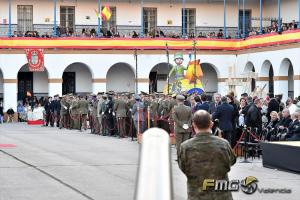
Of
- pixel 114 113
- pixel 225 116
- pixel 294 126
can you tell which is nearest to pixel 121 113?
pixel 114 113

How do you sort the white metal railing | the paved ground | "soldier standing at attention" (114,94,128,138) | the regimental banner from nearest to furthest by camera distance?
the white metal railing
the paved ground
"soldier standing at attention" (114,94,128,138)
the regimental banner

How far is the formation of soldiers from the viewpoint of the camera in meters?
29.9

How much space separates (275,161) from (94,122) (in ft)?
57.6

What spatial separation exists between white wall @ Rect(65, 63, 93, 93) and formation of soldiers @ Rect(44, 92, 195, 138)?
10.7m

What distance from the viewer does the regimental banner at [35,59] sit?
50.5 metres

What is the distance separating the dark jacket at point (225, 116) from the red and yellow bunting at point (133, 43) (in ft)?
91.9

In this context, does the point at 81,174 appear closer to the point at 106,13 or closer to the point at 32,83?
the point at 106,13

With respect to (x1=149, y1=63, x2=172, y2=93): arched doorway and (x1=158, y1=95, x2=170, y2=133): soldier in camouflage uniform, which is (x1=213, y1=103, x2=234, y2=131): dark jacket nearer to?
(x1=158, y1=95, x2=170, y2=133): soldier in camouflage uniform

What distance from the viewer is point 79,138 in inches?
1248

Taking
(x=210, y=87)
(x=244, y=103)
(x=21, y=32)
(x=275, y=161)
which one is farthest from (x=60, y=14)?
(x=275, y=161)

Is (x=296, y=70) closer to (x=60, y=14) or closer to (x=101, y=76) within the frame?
(x=101, y=76)

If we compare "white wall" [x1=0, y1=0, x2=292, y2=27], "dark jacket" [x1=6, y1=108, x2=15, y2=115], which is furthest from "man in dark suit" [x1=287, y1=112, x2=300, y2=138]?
"white wall" [x1=0, y1=0, x2=292, y2=27]

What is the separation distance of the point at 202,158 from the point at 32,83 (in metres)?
47.5

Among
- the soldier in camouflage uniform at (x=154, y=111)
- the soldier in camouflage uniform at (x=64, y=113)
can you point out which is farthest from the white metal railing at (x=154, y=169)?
the soldier in camouflage uniform at (x=64, y=113)
